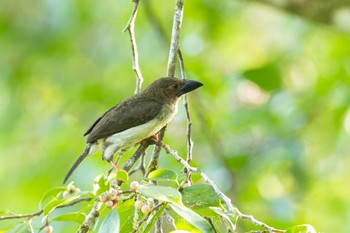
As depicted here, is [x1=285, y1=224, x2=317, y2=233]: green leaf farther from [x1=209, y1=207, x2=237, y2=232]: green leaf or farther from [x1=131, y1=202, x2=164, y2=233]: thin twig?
[x1=131, y1=202, x2=164, y2=233]: thin twig

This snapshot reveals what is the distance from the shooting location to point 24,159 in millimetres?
7699

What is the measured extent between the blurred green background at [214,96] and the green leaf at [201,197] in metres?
2.68

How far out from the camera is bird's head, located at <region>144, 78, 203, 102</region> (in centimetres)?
489

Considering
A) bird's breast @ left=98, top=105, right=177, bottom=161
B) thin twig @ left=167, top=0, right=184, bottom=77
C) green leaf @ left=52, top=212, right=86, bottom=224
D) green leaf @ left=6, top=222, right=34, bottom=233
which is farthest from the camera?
bird's breast @ left=98, top=105, right=177, bottom=161

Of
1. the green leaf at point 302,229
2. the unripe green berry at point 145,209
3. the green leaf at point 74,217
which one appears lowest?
the green leaf at point 302,229

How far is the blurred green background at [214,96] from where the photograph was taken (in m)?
6.29

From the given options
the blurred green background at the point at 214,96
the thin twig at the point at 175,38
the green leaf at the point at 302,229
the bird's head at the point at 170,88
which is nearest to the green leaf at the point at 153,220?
the green leaf at the point at 302,229

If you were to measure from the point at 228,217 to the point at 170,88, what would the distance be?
89.3 inches

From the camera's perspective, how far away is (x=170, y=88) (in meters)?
4.98

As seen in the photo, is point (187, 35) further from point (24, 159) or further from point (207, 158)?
point (24, 159)

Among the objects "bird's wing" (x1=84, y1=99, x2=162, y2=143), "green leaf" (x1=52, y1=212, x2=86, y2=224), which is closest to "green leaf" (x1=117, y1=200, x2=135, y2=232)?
"green leaf" (x1=52, y1=212, x2=86, y2=224)

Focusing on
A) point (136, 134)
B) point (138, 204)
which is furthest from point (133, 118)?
point (138, 204)

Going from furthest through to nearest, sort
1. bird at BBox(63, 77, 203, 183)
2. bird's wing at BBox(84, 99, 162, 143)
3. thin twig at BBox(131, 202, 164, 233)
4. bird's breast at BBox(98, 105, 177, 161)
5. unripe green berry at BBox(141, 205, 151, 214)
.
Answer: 1. bird's wing at BBox(84, 99, 162, 143)
2. bird at BBox(63, 77, 203, 183)
3. bird's breast at BBox(98, 105, 177, 161)
4. unripe green berry at BBox(141, 205, 151, 214)
5. thin twig at BBox(131, 202, 164, 233)

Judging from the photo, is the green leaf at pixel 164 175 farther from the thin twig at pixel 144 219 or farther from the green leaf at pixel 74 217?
the green leaf at pixel 74 217
